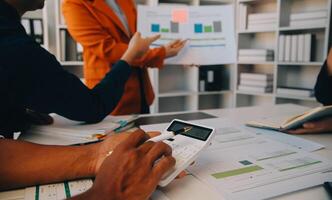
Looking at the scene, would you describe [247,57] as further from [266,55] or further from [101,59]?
[101,59]

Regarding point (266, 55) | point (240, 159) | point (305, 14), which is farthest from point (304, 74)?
point (240, 159)

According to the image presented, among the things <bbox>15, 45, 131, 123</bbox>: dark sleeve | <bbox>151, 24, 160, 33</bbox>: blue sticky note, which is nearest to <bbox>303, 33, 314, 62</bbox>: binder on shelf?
<bbox>151, 24, 160, 33</bbox>: blue sticky note

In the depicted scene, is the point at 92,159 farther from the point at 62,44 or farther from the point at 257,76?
the point at 257,76

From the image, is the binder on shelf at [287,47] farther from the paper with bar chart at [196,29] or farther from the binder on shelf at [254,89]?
the paper with bar chart at [196,29]

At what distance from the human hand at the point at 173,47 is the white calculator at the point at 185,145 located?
2.90 ft

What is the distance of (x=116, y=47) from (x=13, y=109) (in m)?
0.78

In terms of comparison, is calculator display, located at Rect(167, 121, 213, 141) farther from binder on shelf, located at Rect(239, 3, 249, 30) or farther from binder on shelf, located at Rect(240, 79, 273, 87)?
binder on shelf, located at Rect(239, 3, 249, 30)

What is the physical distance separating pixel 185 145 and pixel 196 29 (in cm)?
115

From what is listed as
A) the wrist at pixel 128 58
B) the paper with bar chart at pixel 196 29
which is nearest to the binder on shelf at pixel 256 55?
the paper with bar chart at pixel 196 29

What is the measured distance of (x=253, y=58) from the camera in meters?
3.35

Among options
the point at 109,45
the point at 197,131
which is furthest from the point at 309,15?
the point at 197,131

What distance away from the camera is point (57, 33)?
2.79 m

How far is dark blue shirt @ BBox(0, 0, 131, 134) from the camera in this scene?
776 millimetres

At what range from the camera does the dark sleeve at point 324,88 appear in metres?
1.48
